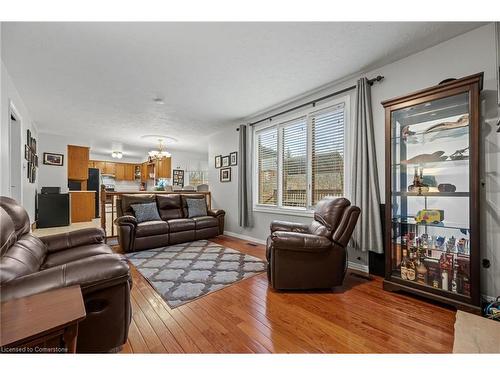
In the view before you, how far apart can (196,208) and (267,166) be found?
1807 millimetres

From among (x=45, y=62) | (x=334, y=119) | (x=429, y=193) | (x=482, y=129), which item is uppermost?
(x=45, y=62)

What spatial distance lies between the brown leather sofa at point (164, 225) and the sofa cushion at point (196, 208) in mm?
101

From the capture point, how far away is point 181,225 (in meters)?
4.23

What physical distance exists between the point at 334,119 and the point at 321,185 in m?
0.99

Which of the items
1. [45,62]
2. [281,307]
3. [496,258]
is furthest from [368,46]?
[45,62]

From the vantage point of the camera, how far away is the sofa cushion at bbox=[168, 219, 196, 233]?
13.5 feet

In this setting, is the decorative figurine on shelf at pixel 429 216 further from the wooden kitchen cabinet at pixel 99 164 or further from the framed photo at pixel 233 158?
the wooden kitchen cabinet at pixel 99 164

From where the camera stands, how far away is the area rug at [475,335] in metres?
1.39

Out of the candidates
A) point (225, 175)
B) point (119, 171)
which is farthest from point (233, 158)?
point (119, 171)

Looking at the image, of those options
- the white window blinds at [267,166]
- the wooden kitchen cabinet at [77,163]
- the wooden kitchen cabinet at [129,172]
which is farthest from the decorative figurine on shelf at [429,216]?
the wooden kitchen cabinet at [129,172]

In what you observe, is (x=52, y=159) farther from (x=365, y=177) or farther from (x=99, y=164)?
(x=365, y=177)

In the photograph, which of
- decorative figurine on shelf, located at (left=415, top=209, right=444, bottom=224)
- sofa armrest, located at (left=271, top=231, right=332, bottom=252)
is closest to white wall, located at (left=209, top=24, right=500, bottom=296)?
decorative figurine on shelf, located at (left=415, top=209, right=444, bottom=224)
